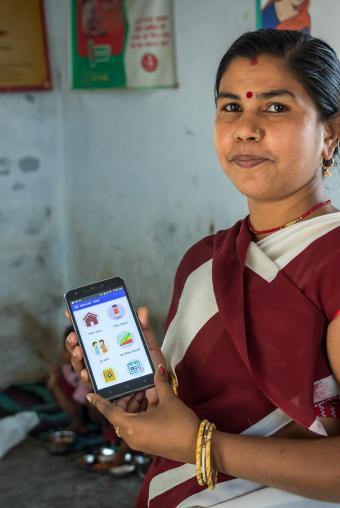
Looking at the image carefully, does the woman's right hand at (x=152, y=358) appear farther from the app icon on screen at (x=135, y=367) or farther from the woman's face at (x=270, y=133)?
the woman's face at (x=270, y=133)

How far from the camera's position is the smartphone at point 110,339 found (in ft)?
4.48

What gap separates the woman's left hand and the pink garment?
2.23 metres

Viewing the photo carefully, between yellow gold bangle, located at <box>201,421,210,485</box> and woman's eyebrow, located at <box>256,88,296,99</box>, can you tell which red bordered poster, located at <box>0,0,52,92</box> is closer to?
woman's eyebrow, located at <box>256,88,296,99</box>

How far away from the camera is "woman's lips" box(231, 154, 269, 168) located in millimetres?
1229

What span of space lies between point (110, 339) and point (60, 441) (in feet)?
6.60

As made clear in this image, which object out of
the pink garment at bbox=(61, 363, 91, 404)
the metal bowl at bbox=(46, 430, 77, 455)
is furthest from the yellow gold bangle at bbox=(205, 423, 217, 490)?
the pink garment at bbox=(61, 363, 91, 404)

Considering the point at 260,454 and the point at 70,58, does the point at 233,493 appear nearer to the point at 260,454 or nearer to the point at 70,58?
the point at 260,454

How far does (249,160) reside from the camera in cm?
124

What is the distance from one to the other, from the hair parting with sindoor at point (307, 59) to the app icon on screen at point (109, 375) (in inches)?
24.3

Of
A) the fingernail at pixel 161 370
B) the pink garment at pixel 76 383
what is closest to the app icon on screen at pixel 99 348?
the fingernail at pixel 161 370

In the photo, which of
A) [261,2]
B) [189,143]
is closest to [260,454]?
[261,2]

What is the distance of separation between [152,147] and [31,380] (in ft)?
4.99

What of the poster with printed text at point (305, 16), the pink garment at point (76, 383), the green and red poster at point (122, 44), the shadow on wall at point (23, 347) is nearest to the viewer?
the poster with printed text at point (305, 16)

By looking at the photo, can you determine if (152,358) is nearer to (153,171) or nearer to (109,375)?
(109,375)
